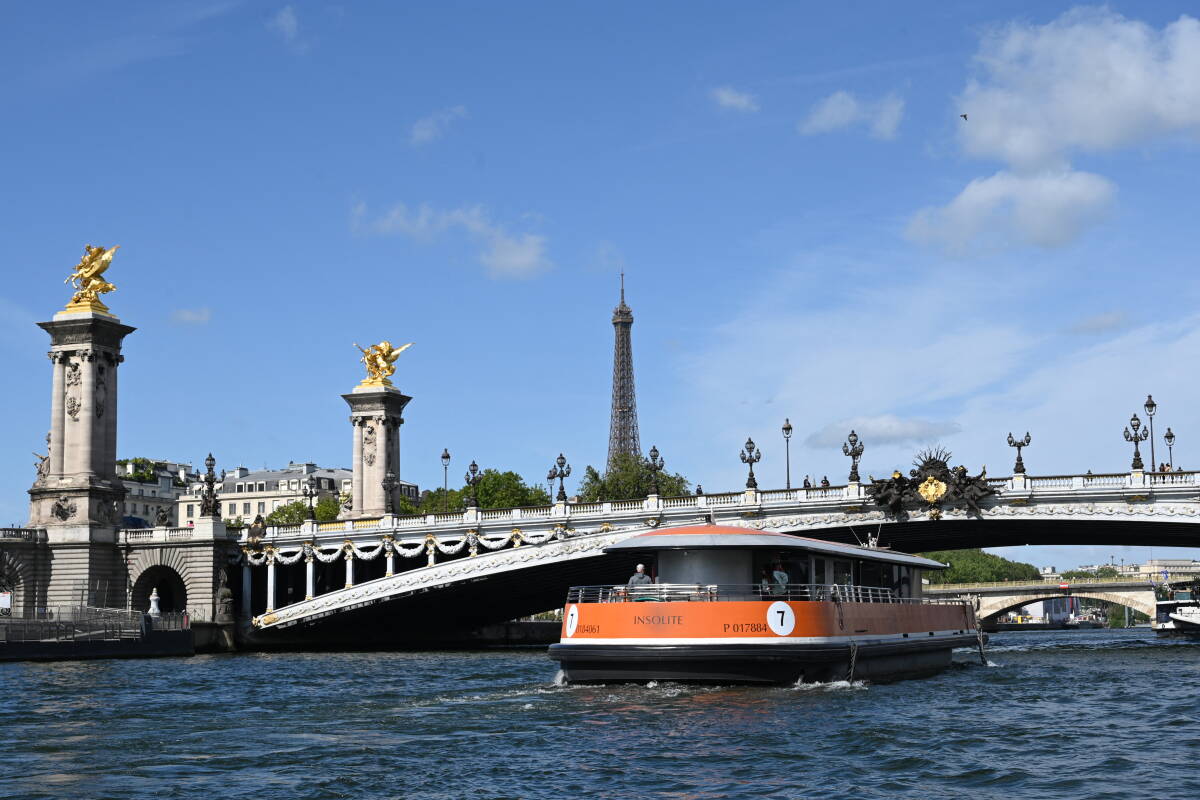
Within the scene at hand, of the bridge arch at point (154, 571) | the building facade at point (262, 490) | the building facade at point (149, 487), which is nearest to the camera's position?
the bridge arch at point (154, 571)

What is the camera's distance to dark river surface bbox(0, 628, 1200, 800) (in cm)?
2130

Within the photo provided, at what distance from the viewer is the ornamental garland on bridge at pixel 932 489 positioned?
59594 millimetres

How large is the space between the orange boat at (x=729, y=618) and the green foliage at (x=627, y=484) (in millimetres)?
71071

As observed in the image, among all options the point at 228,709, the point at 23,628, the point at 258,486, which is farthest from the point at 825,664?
the point at 258,486

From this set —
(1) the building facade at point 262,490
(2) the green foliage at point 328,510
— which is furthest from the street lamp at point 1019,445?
(1) the building facade at point 262,490

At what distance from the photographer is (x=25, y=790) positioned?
21297 millimetres

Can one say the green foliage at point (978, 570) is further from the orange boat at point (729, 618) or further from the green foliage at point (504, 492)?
the orange boat at point (729, 618)

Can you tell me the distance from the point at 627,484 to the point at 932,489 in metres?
52.2

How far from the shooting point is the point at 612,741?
24656 millimetres

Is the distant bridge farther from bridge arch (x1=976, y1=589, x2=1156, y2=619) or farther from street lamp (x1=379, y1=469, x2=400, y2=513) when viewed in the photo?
street lamp (x1=379, y1=469, x2=400, y2=513)

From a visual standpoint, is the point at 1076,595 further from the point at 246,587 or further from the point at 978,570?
the point at 246,587

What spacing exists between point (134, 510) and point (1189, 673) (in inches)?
4943

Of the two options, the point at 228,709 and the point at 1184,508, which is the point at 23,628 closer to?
the point at 228,709

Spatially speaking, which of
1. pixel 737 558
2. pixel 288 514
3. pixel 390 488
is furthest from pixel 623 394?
pixel 737 558
